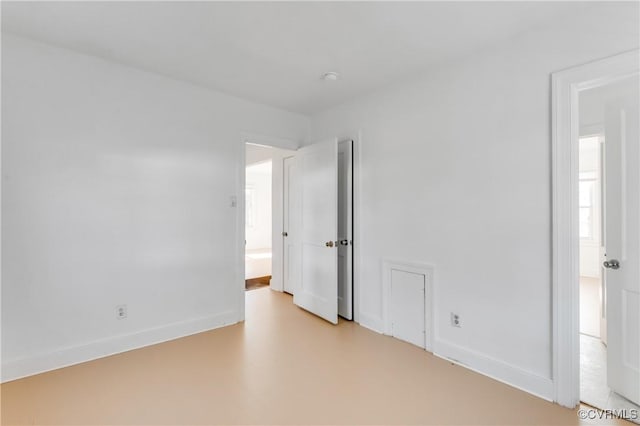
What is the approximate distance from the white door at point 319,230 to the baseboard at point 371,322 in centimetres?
30

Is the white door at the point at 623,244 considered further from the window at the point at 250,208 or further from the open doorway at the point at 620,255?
the window at the point at 250,208

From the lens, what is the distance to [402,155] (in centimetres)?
298

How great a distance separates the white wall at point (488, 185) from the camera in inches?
81.3

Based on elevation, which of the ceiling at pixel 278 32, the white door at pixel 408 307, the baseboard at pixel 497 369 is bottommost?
the baseboard at pixel 497 369

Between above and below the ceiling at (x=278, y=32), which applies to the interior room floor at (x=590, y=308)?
below

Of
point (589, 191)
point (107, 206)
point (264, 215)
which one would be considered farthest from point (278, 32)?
point (264, 215)

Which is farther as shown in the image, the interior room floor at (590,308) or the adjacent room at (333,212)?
the interior room floor at (590,308)

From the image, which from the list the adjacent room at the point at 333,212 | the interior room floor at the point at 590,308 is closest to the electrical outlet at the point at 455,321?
the adjacent room at the point at 333,212

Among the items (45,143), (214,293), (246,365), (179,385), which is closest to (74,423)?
(179,385)

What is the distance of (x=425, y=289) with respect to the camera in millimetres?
2785

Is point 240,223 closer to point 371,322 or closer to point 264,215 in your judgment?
point 371,322

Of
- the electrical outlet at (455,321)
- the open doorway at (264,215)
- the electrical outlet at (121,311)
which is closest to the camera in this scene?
the electrical outlet at (455,321)

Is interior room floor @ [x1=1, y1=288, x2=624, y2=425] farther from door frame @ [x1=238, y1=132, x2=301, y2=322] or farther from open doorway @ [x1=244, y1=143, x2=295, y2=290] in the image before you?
open doorway @ [x1=244, y1=143, x2=295, y2=290]

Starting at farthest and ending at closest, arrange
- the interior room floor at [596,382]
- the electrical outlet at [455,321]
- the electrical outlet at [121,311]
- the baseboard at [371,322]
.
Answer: the baseboard at [371,322], the electrical outlet at [121,311], the electrical outlet at [455,321], the interior room floor at [596,382]
